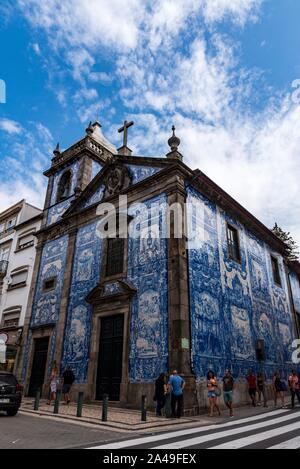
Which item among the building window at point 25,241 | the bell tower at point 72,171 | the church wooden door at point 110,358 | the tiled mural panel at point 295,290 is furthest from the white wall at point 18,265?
the tiled mural panel at point 295,290

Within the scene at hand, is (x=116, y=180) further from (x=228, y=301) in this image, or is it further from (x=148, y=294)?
(x=228, y=301)

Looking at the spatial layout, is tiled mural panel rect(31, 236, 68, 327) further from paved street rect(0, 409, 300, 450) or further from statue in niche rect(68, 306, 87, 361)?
paved street rect(0, 409, 300, 450)

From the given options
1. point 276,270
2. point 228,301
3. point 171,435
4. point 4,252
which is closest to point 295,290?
point 276,270

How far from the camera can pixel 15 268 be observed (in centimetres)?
1928

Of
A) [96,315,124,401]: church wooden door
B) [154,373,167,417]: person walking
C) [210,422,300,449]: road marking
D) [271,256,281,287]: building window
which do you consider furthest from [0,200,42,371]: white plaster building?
[271,256,281,287]: building window

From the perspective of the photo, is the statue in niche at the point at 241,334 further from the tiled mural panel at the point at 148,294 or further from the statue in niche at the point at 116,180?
the statue in niche at the point at 116,180

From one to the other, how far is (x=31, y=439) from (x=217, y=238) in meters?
9.52

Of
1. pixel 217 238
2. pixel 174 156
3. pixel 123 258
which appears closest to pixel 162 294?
pixel 123 258

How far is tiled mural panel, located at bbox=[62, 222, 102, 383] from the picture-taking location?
12695 millimetres

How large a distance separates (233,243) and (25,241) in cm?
1175

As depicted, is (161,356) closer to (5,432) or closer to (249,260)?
(5,432)

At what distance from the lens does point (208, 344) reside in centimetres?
1086

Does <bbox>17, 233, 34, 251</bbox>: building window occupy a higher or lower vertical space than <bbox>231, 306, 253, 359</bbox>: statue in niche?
higher

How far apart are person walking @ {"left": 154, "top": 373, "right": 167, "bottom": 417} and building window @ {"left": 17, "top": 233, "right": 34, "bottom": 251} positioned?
1213 cm
